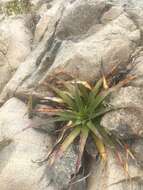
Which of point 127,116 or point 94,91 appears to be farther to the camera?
point 94,91

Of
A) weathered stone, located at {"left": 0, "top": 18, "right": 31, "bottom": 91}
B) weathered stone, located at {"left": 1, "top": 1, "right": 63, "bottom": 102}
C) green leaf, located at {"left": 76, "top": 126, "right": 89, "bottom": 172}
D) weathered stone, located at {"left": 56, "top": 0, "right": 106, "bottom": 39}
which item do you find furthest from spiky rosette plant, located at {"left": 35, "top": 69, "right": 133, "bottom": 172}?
weathered stone, located at {"left": 0, "top": 18, "right": 31, "bottom": 91}

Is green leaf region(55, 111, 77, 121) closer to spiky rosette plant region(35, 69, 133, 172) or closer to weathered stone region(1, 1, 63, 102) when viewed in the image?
spiky rosette plant region(35, 69, 133, 172)

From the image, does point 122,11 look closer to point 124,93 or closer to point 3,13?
point 124,93

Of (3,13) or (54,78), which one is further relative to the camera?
(3,13)

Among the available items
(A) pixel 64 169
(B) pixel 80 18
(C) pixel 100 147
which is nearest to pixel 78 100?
(C) pixel 100 147

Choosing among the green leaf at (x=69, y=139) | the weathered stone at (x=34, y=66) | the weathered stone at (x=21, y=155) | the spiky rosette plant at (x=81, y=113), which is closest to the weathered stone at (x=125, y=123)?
the spiky rosette plant at (x=81, y=113)

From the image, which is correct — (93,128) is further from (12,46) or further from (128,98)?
(12,46)

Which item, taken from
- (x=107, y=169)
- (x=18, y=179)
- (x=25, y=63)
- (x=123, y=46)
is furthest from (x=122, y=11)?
(x=18, y=179)
